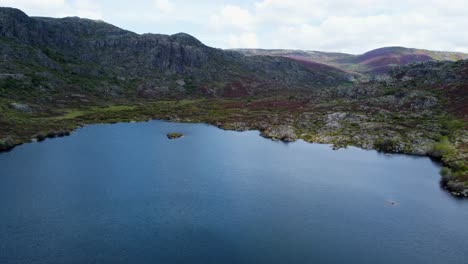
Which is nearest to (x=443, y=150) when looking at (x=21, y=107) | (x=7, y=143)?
(x=7, y=143)

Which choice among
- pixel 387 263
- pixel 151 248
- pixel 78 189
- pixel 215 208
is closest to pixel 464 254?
pixel 387 263

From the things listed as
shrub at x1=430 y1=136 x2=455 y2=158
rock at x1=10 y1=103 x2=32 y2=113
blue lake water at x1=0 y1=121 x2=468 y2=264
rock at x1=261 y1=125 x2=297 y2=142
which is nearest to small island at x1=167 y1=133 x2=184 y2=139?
blue lake water at x1=0 y1=121 x2=468 y2=264

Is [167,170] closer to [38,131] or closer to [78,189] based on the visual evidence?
[78,189]

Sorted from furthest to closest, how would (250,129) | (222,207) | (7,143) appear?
1. (250,129)
2. (7,143)
3. (222,207)

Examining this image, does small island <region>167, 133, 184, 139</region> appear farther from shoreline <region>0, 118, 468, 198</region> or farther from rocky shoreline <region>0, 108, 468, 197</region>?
shoreline <region>0, 118, 468, 198</region>

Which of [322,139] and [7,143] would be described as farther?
[322,139]

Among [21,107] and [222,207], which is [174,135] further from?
[222,207]

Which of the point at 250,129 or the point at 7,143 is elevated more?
the point at 7,143

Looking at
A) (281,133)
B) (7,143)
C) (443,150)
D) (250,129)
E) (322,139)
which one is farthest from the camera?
(250,129)
